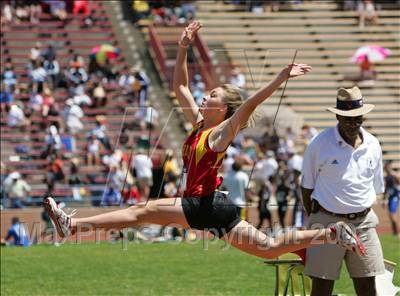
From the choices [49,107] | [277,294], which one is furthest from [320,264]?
[49,107]

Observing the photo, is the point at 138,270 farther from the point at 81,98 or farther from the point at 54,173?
the point at 81,98

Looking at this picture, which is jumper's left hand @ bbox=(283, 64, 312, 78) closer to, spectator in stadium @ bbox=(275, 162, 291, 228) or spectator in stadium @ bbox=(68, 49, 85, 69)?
spectator in stadium @ bbox=(275, 162, 291, 228)

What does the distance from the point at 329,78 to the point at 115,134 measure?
781cm

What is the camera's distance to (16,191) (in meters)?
21.6

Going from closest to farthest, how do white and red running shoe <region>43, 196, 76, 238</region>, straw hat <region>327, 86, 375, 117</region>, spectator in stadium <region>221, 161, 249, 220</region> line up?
white and red running shoe <region>43, 196, 76, 238</region>, straw hat <region>327, 86, 375, 117</region>, spectator in stadium <region>221, 161, 249, 220</region>

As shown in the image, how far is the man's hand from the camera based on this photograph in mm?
7621

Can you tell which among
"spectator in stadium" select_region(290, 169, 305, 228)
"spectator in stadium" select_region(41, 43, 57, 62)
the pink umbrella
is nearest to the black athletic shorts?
"spectator in stadium" select_region(290, 169, 305, 228)

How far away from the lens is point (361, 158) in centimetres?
827

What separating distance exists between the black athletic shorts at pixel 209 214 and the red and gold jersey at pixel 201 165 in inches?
2.8

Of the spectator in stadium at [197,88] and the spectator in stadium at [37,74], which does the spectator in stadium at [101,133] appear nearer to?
the spectator in stadium at [37,74]

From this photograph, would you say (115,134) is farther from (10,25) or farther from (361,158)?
(361,158)

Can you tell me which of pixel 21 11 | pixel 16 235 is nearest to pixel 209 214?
pixel 16 235

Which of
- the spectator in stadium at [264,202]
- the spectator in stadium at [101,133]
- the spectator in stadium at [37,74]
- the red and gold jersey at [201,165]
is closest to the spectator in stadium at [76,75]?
the spectator in stadium at [37,74]

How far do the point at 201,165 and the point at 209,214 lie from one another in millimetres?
358
